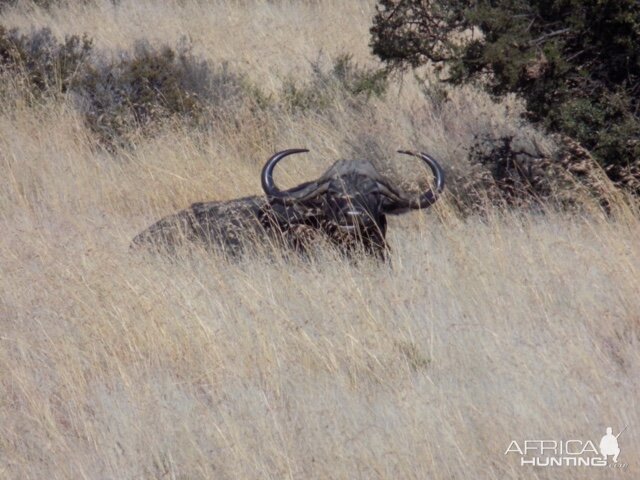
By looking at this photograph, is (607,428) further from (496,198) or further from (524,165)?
(524,165)

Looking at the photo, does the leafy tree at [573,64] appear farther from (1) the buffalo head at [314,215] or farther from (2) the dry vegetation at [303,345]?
(1) the buffalo head at [314,215]

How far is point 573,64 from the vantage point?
802 cm

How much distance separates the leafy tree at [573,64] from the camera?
763cm

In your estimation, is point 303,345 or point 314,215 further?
point 314,215

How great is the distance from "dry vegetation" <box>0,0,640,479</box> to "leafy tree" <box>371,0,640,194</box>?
74 centimetres
